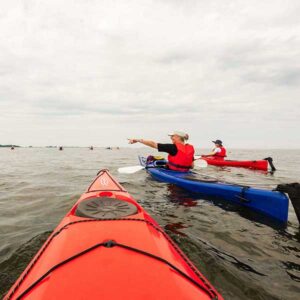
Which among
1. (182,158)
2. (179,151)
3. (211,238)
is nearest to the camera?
(211,238)

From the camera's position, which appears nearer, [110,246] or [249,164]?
[110,246]

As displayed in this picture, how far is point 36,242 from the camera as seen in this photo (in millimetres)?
4387

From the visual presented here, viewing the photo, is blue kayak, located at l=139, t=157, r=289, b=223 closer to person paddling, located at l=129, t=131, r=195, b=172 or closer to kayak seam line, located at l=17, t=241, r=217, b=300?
person paddling, located at l=129, t=131, r=195, b=172

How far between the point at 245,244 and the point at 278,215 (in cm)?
155

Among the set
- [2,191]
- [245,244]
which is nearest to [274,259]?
[245,244]

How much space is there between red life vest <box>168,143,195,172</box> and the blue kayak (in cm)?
33

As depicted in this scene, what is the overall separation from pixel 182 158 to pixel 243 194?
3.08 meters

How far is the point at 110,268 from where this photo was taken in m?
2.00

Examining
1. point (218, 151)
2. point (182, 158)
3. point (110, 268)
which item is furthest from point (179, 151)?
point (218, 151)

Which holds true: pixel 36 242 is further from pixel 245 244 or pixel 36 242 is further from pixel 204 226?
pixel 245 244

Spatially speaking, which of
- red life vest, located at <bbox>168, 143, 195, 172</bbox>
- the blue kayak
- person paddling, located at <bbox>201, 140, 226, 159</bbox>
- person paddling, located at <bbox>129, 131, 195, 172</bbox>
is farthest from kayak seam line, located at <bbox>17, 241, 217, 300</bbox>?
person paddling, located at <bbox>201, 140, 226, 159</bbox>

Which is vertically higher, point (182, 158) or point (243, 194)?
point (182, 158)

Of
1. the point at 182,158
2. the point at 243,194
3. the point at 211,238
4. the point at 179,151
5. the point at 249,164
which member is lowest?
the point at 211,238

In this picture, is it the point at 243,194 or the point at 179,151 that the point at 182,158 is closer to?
the point at 179,151
